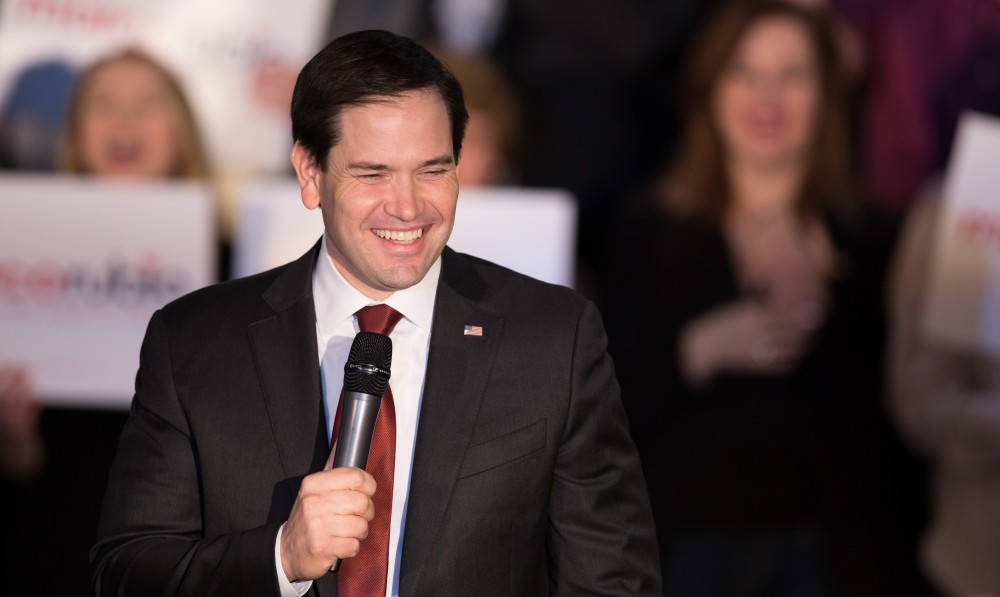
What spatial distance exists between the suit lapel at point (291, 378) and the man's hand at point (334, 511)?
0.69 ft

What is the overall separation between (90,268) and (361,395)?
8.15ft

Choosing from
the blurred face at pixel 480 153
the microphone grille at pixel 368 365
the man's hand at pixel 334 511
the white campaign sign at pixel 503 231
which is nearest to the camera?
the man's hand at pixel 334 511

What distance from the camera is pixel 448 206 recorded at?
1.84 meters

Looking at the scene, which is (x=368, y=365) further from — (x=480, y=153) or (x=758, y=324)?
(x=480, y=153)

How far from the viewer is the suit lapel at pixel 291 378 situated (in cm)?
183

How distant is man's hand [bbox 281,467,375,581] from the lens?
5.18ft

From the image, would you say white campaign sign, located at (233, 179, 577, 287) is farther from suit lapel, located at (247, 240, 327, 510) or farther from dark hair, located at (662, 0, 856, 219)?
suit lapel, located at (247, 240, 327, 510)

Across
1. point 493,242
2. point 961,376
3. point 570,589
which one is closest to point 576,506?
point 570,589

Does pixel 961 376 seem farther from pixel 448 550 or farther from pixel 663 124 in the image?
pixel 448 550

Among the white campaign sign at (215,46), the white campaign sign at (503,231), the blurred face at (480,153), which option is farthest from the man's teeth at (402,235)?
the white campaign sign at (215,46)

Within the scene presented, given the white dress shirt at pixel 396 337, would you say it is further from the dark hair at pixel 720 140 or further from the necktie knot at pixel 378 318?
the dark hair at pixel 720 140

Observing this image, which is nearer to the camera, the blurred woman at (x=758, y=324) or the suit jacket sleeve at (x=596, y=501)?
the suit jacket sleeve at (x=596, y=501)

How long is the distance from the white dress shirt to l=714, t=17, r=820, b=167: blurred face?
221cm

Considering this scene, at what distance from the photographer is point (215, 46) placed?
4281 mm
